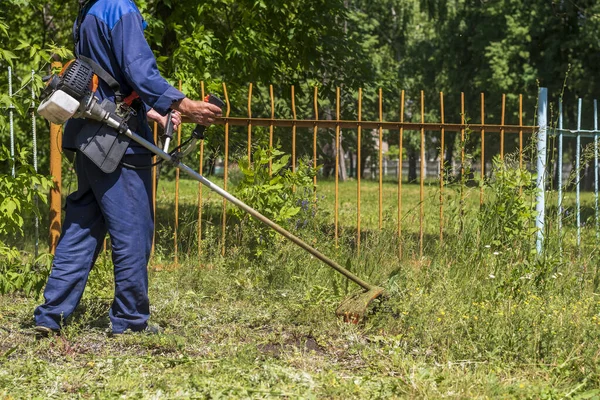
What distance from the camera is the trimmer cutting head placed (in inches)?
177

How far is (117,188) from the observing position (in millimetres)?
4242

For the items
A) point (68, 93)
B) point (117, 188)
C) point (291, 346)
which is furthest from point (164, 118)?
point (291, 346)

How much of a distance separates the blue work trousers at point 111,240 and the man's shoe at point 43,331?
3 cm

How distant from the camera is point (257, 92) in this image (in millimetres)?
9352

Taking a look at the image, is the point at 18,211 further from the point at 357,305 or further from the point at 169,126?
the point at 357,305

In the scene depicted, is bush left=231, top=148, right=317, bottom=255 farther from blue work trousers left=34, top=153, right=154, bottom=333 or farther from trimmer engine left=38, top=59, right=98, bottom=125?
trimmer engine left=38, top=59, right=98, bottom=125

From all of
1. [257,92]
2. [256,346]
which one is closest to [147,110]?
[256,346]

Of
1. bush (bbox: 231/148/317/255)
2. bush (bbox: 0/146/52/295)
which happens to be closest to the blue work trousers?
bush (bbox: 0/146/52/295)

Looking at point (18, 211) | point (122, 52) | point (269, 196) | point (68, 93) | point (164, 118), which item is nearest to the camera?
point (68, 93)

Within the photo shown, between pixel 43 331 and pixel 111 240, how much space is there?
1.98 feet

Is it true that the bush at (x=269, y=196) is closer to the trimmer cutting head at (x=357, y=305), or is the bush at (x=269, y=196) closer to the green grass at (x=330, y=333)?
the green grass at (x=330, y=333)

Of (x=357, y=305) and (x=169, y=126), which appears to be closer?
(x=169, y=126)

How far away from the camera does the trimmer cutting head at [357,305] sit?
450cm

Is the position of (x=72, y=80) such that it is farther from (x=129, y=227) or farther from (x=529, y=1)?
(x=529, y=1)
